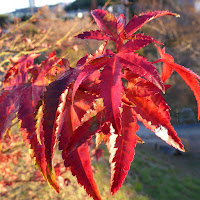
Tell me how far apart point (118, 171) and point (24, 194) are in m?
3.31

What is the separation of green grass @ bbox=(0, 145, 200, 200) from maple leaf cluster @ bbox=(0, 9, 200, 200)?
2.69 meters

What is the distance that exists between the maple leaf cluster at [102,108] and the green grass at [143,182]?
2692mm

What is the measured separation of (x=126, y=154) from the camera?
0.46 metres

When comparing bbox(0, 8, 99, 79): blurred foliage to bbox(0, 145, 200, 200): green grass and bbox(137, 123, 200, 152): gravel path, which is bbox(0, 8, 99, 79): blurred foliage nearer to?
bbox(0, 145, 200, 200): green grass

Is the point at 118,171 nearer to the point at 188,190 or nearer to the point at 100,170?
the point at 100,170

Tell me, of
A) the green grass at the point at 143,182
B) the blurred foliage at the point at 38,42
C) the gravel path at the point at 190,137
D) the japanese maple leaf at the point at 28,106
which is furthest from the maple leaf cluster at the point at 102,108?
the gravel path at the point at 190,137

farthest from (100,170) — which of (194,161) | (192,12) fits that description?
(192,12)

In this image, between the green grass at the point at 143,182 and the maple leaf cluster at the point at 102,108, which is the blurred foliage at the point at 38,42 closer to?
the maple leaf cluster at the point at 102,108

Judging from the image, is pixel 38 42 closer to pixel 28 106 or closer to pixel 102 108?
pixel 28 106

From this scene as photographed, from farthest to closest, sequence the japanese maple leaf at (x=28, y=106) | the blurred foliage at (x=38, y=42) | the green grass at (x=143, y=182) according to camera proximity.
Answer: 1. the green grass at (x=143, y=182)
2. the blurred foliage at (x=38, y=42)
3. the japanese maple leaf at (x=28, y=106)

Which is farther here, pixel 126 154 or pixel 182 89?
pixel 182 89

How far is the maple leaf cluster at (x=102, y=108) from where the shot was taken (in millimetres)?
420

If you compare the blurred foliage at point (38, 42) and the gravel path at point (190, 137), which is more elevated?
the blurred foliage at point (38, 42)

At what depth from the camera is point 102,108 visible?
0.45 m
